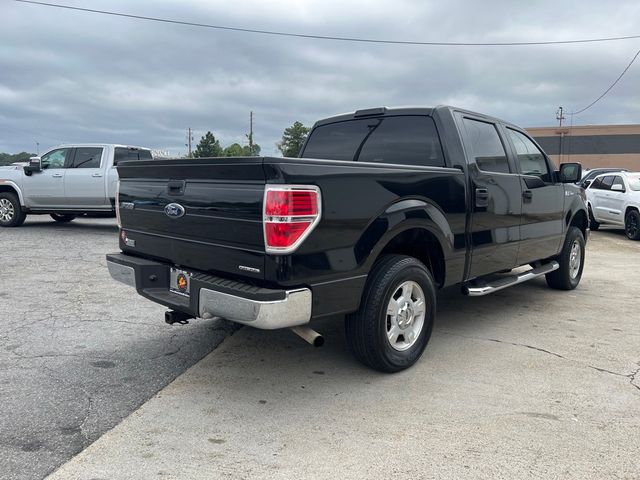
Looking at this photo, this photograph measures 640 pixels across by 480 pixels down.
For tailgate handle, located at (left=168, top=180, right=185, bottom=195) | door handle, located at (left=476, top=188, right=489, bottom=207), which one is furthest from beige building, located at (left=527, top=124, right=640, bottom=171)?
tailgate handle, located at (left=168, top=180, right=185, bottom=195)

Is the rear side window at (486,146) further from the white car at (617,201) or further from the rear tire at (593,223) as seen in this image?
the rear tire at (593,223)

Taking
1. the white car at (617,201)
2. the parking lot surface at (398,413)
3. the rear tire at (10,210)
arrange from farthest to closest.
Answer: the white car at (617,201), the rear tire at (10,210), the parking lot surface at (398,413)

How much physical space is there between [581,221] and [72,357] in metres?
6.24

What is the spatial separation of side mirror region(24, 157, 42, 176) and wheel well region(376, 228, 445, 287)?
1106 cm

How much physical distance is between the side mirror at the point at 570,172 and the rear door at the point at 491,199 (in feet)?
3.75

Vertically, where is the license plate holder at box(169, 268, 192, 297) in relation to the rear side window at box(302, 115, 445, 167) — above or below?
below

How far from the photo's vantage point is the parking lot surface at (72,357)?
9.95 feet

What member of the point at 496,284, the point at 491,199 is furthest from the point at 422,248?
the point at 496,284

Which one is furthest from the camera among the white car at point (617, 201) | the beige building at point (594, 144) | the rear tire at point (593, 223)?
the beige building at point (594, 144)

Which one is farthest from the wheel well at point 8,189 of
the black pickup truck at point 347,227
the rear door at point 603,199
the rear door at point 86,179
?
the rear door at point 603,199

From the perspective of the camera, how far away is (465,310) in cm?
587

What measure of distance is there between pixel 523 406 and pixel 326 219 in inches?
69.8

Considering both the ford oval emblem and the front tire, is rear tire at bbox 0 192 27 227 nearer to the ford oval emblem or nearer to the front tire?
the ford oval emblem

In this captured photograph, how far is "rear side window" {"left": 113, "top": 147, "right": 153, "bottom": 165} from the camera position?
1230cm
